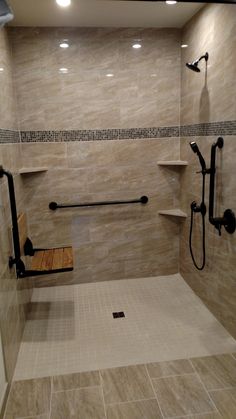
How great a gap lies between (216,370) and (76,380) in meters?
0.88

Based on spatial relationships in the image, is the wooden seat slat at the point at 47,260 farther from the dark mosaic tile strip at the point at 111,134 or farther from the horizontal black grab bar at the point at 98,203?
the dark mosaic tile strip at the point at 111,134

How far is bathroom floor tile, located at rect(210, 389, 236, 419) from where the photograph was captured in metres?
1.69

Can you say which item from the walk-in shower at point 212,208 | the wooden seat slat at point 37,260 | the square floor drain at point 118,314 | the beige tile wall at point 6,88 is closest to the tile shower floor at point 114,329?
the square floor drain at point 118,314

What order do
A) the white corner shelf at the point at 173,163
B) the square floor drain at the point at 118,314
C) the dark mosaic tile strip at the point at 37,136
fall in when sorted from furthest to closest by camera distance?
1. the white corner shelf at the point at 173,163
2. the dark mosaic tile strip at the point at 37,136
3. the square floor drain at the point at 118,314

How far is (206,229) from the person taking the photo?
104 inches

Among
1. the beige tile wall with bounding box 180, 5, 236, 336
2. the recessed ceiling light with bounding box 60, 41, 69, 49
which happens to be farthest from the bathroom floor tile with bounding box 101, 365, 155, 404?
the recessed ceiling light with bounding box 60, 41, 69, 49

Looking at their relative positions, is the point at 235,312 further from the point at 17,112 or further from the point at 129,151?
the point at 17,112

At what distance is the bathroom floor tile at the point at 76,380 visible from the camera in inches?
75.5

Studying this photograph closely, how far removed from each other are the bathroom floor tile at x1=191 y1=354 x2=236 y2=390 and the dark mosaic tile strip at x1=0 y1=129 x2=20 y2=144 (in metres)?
1.96

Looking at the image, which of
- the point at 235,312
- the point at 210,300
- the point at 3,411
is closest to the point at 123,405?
the point at 3,411

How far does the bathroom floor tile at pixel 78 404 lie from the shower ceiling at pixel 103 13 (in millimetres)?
2592

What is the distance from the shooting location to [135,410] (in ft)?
5.69

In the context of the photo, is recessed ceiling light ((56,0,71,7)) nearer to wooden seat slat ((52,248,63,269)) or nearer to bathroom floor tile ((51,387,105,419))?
wooden seat slat ((52,248,63,269))

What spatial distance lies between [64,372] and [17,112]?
6.98 feet
